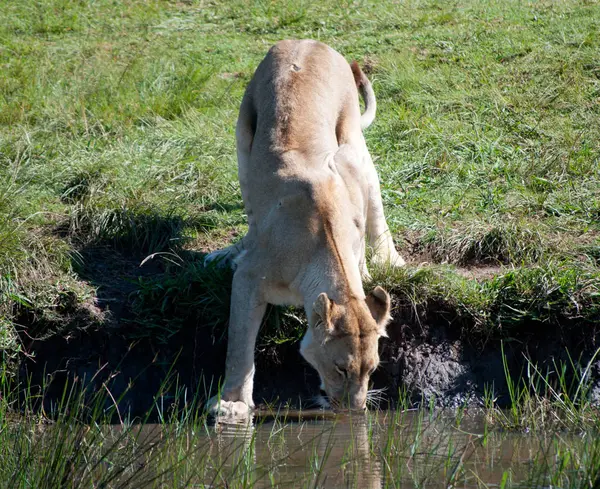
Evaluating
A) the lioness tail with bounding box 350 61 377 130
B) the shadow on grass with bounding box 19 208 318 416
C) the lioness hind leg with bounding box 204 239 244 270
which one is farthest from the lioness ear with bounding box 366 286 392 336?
the lioness tail with bounding box 350 61 377 130

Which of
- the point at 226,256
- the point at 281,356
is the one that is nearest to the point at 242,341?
the point at 281,356

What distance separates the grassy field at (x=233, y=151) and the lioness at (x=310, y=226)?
58 centimetres

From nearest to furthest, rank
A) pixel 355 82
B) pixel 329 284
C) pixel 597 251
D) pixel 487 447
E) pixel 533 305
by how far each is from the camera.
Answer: pixel 487 447 → pixel 329 284 → pixel 533 305 → pixel 597 251 → pixel 355 82

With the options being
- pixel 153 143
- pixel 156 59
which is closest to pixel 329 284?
pixel 153 143

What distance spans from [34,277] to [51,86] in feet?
14.6

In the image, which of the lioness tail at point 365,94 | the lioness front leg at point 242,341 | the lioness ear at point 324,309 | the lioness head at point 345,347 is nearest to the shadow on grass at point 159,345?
the lioness front leg at point 242,341

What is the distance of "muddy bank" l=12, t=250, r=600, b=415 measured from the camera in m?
6.84

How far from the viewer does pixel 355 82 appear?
8508 millimetres

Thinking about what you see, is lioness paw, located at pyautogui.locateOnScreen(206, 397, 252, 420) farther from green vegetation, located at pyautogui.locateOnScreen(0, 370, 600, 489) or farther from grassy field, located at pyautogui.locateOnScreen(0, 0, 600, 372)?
grassy field, located at pyautogui.locateOnScreen(0, 0, 600, 372)

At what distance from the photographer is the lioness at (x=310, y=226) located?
5.91 meters

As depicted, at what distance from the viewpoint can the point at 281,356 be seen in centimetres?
700

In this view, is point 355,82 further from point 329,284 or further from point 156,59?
point 156,59

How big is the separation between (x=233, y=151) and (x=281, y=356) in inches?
125

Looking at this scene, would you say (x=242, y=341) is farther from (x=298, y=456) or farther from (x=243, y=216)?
(x=243, y=216)
